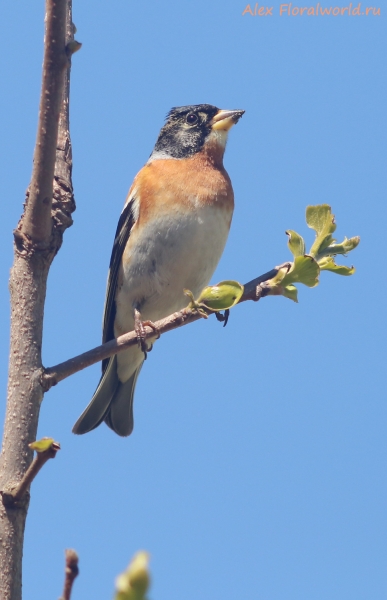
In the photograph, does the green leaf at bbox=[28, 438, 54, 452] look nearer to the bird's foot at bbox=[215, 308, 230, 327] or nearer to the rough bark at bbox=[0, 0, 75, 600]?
the rough bark at bbox=[0, 0, 75, 600]

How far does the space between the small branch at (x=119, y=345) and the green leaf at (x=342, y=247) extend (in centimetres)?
23

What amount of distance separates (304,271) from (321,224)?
0.19 meters

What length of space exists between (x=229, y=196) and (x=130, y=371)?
172cm

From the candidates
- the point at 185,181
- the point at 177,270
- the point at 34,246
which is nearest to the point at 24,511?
the point at 34,246

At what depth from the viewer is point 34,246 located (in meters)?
2.60

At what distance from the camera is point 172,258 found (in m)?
5.49

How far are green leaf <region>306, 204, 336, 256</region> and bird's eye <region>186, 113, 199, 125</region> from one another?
4.23m

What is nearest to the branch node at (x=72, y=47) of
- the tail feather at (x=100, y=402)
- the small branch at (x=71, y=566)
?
the small branch at (x=71, y=566)

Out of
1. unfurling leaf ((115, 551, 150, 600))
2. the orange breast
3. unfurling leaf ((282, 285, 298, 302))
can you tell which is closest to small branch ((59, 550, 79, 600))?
unfurling leaf ((115, 551, 150, 600))

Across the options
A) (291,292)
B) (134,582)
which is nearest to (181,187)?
(291,292)

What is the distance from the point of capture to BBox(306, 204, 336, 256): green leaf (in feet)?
8.79

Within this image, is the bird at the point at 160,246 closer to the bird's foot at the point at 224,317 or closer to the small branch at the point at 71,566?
the bird's foot at the point at 224,317

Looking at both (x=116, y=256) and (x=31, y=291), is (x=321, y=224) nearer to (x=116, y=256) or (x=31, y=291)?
(x=31, y=291)

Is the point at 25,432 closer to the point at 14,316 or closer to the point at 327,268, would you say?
the point at 14,316
